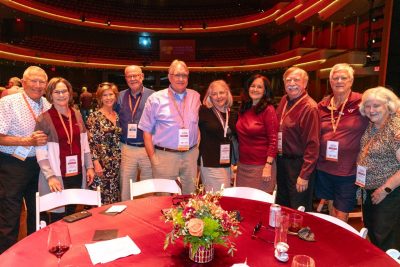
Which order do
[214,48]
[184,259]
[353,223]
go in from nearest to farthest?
[184,259]
[353,223]
[214,48]

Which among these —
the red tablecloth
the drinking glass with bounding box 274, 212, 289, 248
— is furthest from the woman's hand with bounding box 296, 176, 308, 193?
the drinking glass with bounding box 274, 212, 289, 248

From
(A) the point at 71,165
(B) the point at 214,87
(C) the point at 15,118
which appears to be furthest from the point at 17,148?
(B) the point at 214,87

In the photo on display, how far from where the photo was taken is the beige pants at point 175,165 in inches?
126

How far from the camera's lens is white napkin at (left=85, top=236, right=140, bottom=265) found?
1468 millimetres

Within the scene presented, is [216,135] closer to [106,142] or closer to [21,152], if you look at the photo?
[106,142]

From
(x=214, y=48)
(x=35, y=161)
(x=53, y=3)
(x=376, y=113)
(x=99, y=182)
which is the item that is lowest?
(x=99, y=182)

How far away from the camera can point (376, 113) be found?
2.38 metres

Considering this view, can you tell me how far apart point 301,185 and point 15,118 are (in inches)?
97.6

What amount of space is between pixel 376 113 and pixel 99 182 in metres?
2.68

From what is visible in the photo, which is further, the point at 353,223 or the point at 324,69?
the point at 324,69

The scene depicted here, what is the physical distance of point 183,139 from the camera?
3172 mm

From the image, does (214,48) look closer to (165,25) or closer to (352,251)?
(165,25)

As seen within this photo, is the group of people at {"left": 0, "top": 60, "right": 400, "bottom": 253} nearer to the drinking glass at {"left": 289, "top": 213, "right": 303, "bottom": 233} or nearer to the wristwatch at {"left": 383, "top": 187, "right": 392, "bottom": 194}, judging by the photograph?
the wristwatch at {"left": 383, "top": 187, "right": 392, "bottom": 194}

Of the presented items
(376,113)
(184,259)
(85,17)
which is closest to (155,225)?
(184,259)
